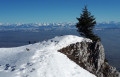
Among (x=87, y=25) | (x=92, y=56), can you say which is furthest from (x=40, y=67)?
(x=87, y=25)

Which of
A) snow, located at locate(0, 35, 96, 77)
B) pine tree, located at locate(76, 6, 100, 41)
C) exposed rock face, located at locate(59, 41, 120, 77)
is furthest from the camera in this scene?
pine tree, located at locate(76, 6, 100, 41)

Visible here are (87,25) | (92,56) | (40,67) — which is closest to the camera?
(40,67)

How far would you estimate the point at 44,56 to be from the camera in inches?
798

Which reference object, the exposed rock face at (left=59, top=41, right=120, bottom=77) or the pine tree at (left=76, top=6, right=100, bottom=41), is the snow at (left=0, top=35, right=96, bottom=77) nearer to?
the exposed rock face at (left=59, top=41, right=120, bottom=77)

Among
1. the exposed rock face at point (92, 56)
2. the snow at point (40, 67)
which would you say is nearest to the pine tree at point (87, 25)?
the exposed rock face at point (92, 56)

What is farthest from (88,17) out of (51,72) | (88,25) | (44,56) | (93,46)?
(51,72)

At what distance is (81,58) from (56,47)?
5269mm

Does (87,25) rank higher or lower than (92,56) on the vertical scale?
higher

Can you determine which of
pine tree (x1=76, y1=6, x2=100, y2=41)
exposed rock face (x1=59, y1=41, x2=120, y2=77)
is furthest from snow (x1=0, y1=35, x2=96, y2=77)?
pine tree (x1=76, y1=6, x2=100, y2=41)

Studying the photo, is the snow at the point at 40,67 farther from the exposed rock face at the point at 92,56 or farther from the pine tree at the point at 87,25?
the pine tree at the point at 87,25

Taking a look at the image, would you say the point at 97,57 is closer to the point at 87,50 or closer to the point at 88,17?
the point at 87,50

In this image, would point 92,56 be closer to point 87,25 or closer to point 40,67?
point 87,25

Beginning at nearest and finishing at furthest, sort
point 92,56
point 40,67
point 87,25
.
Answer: point 40,67
point 92,56
point 87,25

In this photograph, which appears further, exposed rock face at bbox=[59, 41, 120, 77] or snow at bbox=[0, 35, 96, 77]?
exposed rock face at bbox=[59, 41, 120, 77]
